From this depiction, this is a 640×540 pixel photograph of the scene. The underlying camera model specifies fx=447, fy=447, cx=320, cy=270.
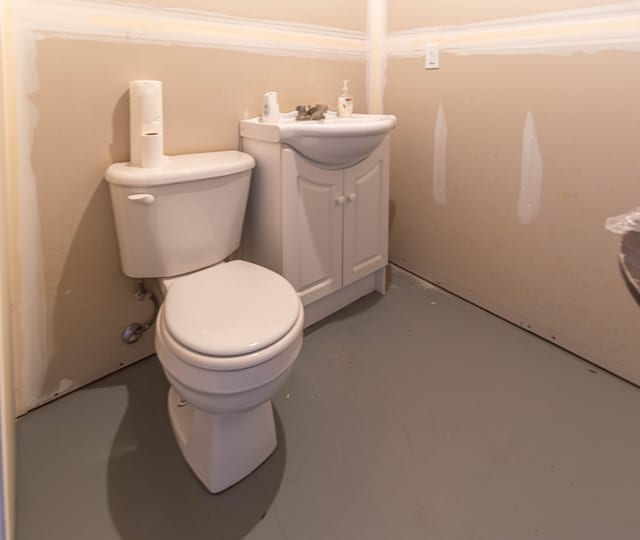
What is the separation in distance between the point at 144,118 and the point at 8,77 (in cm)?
35

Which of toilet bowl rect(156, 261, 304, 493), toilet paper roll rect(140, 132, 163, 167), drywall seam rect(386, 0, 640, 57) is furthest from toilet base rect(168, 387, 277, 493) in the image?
drywall seam rect(386, 0, 640, 57)

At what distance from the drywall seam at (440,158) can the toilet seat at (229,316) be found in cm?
113

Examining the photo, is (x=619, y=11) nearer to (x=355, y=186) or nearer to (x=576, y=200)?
(x=576, y=200)

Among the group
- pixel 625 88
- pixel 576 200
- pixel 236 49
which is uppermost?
pixel 236 49

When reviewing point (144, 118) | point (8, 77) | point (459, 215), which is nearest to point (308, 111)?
point (144, 118)

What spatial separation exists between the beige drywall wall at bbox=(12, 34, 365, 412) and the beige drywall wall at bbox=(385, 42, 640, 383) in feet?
3.00

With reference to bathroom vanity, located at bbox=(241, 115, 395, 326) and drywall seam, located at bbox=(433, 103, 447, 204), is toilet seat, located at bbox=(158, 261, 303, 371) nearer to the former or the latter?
bathroom vanity, located at bbox=(241, 115, 395, 326)

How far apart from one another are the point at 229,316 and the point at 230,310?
34 mm

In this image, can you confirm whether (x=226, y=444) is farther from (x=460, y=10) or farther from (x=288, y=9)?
(x=460, y=10)

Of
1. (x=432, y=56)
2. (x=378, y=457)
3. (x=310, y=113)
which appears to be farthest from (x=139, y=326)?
(x=432, y=56)

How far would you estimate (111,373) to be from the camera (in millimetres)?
1568

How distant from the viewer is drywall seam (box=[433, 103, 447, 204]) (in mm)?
2049

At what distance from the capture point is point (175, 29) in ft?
4.86

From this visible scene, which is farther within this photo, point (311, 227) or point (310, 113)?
point (310, 113)
